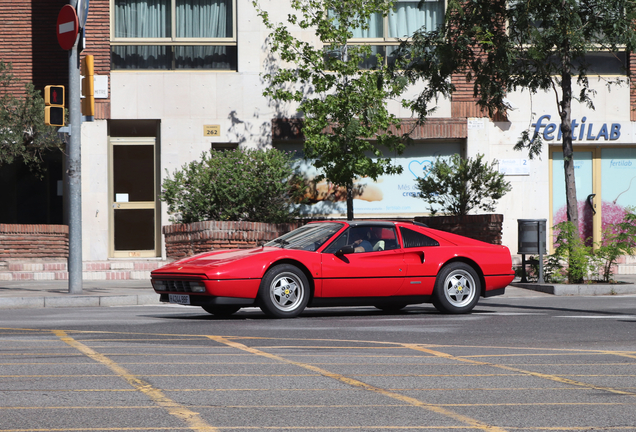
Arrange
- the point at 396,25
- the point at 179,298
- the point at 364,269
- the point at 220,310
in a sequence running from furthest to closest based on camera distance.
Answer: the point at 396,25 → the point at 220,310 → the point at 364,269 → the point at 179,298

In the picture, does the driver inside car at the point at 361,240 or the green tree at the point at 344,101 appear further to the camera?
the green tree at the point at 344,101

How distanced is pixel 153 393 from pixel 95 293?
920cm

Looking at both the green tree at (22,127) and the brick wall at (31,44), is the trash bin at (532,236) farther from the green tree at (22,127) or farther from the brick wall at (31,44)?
the brick wall at (31,44)

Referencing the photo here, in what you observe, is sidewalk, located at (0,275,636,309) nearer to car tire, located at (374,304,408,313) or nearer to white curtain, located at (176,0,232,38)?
car tire, located at (374,304,408,313)

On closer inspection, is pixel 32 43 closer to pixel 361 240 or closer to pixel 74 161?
pixel 74 161

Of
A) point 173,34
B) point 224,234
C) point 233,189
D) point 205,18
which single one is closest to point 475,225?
point 233,189

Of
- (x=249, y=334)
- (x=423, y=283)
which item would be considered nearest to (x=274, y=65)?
(x=423, y=283)

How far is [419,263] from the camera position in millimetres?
11633

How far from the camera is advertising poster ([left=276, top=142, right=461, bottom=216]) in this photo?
22359 mm

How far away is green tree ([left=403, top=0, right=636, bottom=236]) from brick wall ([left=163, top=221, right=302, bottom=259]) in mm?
4562

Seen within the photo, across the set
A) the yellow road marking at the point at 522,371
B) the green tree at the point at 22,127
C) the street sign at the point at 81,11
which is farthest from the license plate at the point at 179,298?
the green tree at the point at 22,127

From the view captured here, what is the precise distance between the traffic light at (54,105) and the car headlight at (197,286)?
192 inches

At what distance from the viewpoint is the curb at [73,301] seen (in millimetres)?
13188

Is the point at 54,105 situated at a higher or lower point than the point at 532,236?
higher
